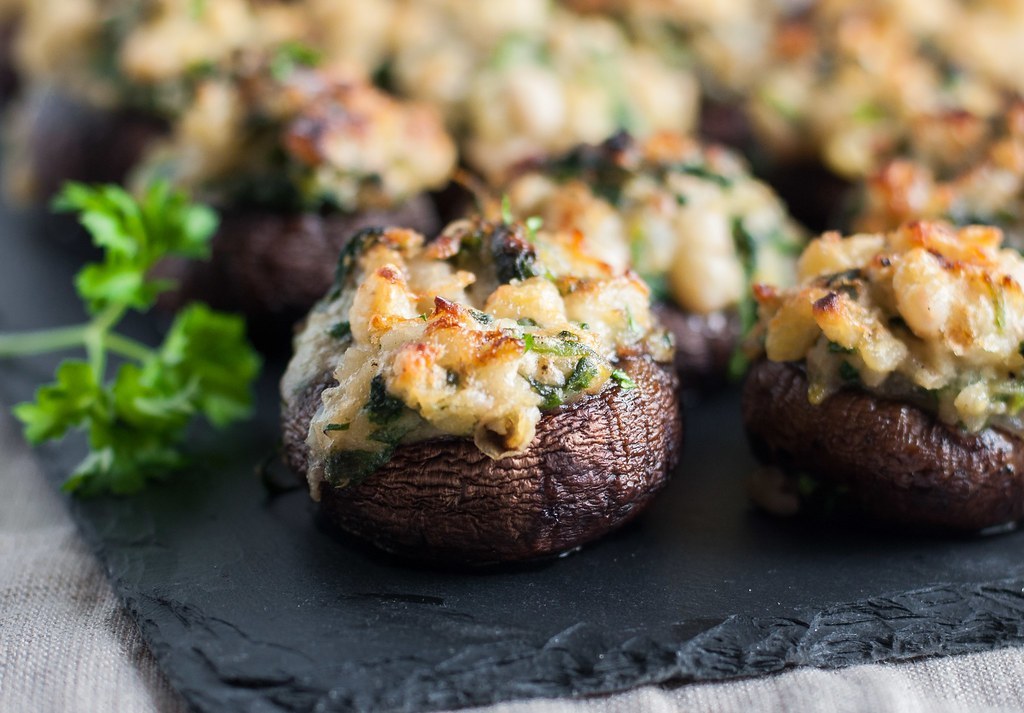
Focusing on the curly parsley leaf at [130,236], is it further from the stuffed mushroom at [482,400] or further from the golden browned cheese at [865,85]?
the golden browned cheese at [865,85]

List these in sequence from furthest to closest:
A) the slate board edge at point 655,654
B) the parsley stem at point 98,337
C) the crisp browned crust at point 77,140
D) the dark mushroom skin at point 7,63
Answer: the dark mushroom skin at point 7,63
the crisp browned crust at point 77,140
the parsley stem at point 98,337
the slate board edge at point 655,654

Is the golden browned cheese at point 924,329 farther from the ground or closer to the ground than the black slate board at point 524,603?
farther from the ground

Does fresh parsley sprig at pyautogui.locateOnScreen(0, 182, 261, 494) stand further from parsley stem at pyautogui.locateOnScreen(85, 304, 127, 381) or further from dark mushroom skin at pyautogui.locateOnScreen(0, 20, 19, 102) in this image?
dark mushroom skin at pyautogui.locateOnScreen(0, 20, 19, 102)

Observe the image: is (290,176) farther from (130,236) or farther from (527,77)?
(527,77)

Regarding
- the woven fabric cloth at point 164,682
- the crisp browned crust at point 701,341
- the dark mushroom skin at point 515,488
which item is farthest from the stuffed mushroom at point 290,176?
the woven fabric cloth at point 164,682

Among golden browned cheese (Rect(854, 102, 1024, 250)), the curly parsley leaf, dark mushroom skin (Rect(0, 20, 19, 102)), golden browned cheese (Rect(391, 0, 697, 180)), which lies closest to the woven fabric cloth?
the curly parsley leaf

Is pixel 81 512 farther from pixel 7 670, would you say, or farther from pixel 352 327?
pixel 352 327
